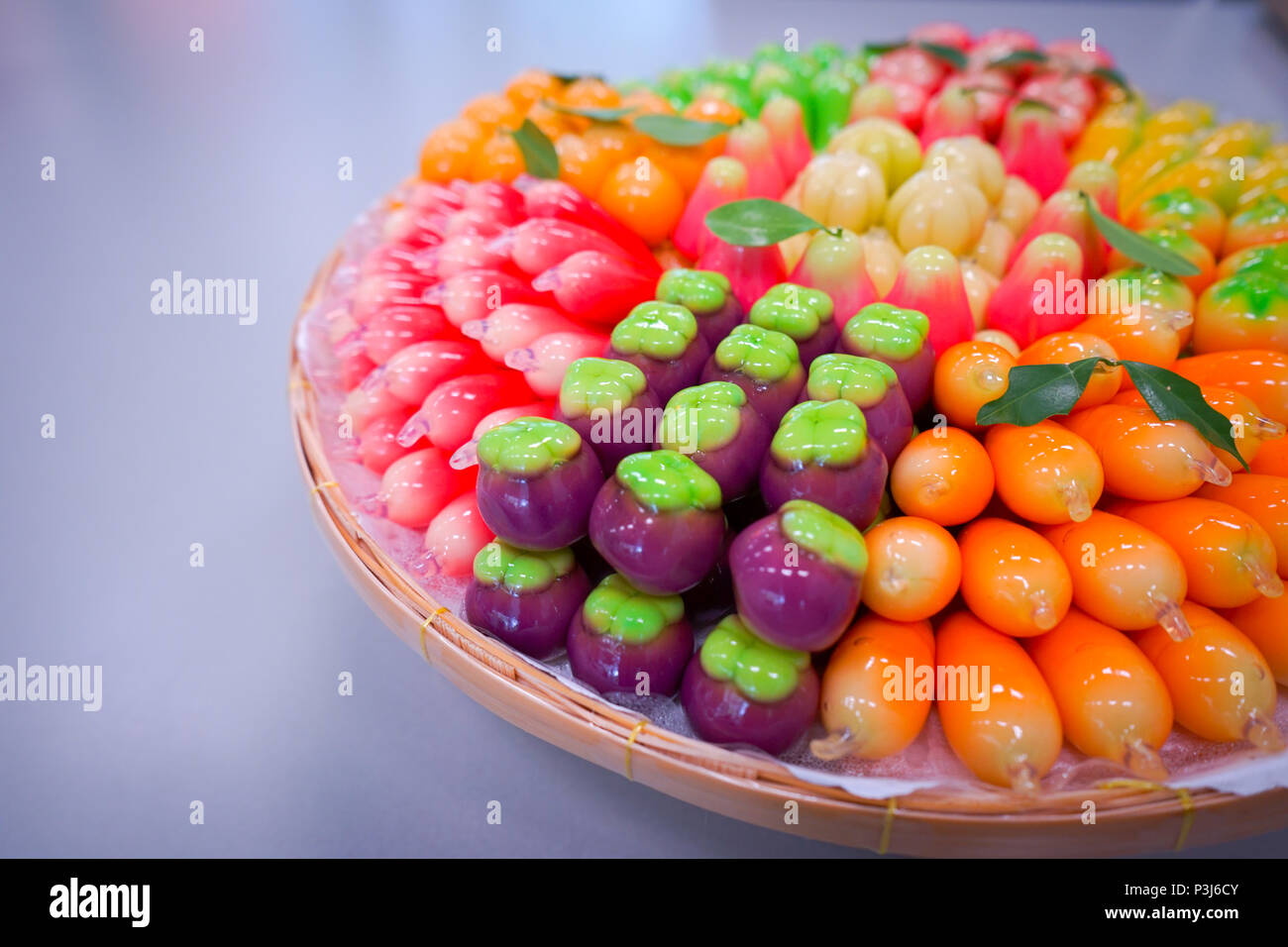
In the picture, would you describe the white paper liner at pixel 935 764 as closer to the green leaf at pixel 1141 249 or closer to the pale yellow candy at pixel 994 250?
the green leaf at pixel 1141 249

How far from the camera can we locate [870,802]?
91 cm

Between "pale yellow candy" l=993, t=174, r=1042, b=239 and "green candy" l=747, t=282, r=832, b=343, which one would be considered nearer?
"green candy" l=747, t=282, r=832, b=343

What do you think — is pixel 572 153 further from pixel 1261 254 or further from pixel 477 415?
pixel 1261 254

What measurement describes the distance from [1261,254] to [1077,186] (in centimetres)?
35

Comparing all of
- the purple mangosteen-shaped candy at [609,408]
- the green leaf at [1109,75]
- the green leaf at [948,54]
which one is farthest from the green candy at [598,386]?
the green leaf at [1109,75]

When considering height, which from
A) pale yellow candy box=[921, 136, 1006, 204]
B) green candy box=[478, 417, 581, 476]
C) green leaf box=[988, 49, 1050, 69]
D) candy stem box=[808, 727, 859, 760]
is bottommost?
candy stem box=[808, 727, 859, 760]

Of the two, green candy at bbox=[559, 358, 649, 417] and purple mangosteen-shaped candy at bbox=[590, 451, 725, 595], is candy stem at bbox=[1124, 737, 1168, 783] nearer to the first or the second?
purple mangosteen-shaped candy at bbox=[590, 451, 725, 595]

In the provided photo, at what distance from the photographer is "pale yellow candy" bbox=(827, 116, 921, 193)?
158cm

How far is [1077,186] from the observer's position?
1557 millimetres

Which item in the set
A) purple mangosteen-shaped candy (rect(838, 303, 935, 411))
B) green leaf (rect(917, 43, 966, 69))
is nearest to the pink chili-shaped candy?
purple mangosteen-shaped candy (rect(838, 303, 935, 411))

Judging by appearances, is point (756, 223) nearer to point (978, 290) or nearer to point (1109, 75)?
point (978, 290)

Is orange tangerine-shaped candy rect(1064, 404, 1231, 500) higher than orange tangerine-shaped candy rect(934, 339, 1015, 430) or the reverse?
the reverse

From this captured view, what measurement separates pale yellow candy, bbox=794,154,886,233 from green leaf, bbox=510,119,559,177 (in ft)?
1.62

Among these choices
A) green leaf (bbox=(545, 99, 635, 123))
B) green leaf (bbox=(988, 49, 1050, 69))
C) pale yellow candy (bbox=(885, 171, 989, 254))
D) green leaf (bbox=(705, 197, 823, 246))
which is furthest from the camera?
green leaf (bbox=(988, 49, 1050, 69))
